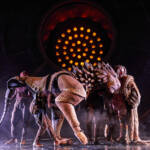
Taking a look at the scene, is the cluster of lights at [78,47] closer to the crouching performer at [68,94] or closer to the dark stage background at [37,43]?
the dark stage background at [37,43]

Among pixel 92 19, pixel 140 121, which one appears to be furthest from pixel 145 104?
pixel 92 19

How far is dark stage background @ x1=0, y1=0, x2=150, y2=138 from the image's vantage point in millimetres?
6789

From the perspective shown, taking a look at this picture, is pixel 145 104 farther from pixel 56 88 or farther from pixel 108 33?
pixel 56 88

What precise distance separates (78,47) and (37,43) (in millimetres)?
1046

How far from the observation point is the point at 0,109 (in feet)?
21.5

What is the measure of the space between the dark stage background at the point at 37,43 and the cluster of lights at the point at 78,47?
607 millimetres

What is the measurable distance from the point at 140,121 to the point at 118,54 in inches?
63.0

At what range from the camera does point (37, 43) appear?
23.1ft

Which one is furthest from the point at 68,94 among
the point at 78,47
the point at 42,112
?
the point at 78,47

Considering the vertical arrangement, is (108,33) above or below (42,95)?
above

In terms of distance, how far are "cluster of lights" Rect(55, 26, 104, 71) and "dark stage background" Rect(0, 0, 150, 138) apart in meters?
0.61

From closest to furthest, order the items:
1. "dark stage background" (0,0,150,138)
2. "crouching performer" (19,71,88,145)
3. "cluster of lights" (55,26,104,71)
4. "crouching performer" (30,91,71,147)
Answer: "crouching performer" (19,71,88,145) → "crouching performer" (30,91,71,147) → "dark stage background" (0,0,150,138) → "cluster of lights" (55,26,104,71)

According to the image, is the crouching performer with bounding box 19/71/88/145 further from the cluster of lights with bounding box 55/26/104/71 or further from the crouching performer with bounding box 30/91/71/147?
the cluster of lights with bounding box 55/26/104/71

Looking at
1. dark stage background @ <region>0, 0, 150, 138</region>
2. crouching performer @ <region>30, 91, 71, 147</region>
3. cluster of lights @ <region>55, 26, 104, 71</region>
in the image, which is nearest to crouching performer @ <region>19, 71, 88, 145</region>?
crouching performer @ <region>30, 91, 71, 147</region>
